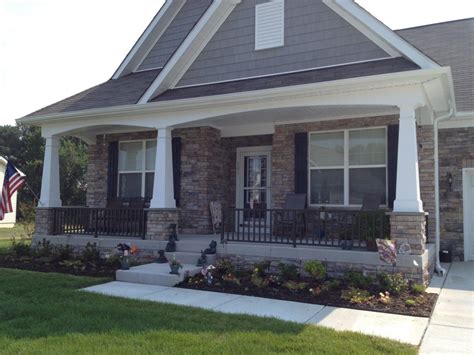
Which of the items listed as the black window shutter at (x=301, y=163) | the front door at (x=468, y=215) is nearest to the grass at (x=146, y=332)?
the black window shutter at (x=301, y=163)

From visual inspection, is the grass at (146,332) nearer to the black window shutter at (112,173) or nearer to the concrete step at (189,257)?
the concrete step at (189,257)

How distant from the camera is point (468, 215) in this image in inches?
392

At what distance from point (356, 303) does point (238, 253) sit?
2.73m

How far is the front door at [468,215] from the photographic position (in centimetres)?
988

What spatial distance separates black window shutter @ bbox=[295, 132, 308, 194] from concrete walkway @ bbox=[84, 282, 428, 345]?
399 centimetres

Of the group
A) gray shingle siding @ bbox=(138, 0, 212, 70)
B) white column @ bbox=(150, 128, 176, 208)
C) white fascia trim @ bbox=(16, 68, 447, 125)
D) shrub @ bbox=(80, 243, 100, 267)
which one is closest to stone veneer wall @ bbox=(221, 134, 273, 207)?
white column @ bbox=(150, 128, 176, 208)

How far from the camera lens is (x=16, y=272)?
8078 millimetres

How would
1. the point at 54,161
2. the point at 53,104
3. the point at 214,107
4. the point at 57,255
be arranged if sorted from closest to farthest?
the point at 214,107
the point at 57,255
the point at 54,161
the point at 53,104

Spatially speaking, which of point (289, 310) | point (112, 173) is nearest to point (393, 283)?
point (289, 310)

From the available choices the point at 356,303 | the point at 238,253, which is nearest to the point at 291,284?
the point at 356,303

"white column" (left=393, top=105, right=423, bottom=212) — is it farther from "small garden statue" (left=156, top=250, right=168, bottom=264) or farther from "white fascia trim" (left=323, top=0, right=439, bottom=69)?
"small garden statue" (left=156, top=250, right=168, bottom=264)

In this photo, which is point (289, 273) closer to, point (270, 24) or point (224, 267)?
point (224, 267)

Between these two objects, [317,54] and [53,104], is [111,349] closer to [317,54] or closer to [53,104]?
[317,54]

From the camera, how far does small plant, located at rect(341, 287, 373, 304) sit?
5.95m
